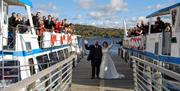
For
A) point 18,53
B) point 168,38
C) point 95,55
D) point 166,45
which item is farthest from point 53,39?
point 18,53

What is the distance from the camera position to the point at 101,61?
72.5 ft

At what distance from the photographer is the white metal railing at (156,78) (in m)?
7.36

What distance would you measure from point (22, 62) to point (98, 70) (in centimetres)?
894

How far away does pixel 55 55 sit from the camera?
21.0 m

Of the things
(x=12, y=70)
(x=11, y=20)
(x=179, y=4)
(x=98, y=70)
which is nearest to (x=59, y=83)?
(x=12, y=70)

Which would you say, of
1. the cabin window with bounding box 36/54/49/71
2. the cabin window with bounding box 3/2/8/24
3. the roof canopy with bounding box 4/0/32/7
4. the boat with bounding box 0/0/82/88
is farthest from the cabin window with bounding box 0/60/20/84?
the cabin window with bounding box 36/54/49/71

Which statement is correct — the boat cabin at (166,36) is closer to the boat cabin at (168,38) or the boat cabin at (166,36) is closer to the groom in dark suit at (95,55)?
the boat cabin at (168,38)

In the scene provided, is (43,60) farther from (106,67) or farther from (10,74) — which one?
(106,67)

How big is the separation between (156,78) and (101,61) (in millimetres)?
12448

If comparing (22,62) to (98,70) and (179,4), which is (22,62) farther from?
(98,70)

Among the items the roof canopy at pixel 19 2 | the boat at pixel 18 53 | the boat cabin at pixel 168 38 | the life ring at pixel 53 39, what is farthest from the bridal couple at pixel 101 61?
the roof canopy at pixel 19 2

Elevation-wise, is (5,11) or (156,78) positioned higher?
(5,11)

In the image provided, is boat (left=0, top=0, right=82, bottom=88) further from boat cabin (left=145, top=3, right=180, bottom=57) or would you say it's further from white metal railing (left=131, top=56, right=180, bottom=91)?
boat cabin (left=145, top=3, right=180, bottom=57)

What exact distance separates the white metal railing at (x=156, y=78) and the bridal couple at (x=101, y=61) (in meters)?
7.56
